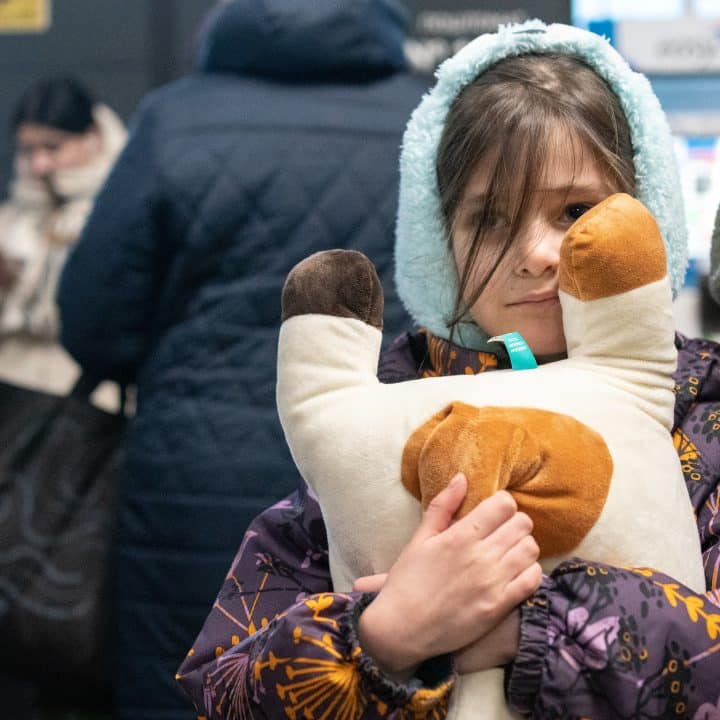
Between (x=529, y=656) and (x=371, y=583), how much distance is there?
0.13m

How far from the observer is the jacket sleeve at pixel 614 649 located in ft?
2.73

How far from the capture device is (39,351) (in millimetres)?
2807

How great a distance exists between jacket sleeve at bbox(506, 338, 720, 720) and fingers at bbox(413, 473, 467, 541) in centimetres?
8

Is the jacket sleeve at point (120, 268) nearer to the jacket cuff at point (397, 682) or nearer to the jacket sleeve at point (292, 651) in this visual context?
the jacket sleeve at point (292, 651)

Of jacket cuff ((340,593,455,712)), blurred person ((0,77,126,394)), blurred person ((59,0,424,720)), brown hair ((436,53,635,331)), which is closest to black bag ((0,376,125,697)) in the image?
blurred person ((59,0,424,720))

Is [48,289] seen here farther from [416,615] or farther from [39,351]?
[416,615]

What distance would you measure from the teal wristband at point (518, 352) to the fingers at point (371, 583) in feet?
0.69

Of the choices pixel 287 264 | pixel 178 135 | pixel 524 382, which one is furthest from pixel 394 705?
pixel 178 135

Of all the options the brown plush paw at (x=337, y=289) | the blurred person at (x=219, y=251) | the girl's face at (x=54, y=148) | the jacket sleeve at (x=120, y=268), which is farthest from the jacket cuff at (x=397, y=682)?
Answer: the girl's face at (x=54, y=148)

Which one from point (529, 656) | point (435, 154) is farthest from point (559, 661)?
point (435, 154)

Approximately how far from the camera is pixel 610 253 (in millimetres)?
894

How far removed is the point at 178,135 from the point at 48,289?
3.81ft

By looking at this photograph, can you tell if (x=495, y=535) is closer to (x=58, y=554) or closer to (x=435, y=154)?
(x=435, y=154)

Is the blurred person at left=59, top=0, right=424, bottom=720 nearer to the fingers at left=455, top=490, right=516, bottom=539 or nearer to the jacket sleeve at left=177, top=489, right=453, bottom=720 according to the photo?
the jacket sleeve at left=177, top=489, right=453, bottom=720
